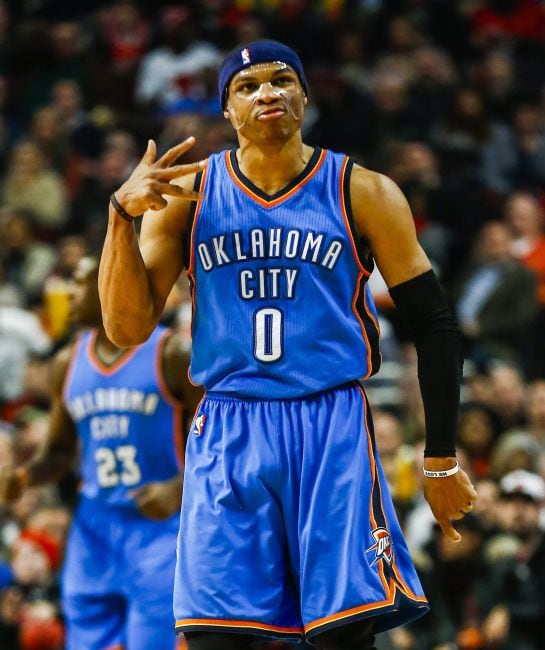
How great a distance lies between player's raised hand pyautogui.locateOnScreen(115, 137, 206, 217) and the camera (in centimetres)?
395

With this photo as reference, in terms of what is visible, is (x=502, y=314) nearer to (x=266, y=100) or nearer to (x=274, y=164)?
(x=274, y=164)

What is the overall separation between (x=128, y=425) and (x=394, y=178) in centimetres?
744

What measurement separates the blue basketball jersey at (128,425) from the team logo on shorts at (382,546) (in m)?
1.97

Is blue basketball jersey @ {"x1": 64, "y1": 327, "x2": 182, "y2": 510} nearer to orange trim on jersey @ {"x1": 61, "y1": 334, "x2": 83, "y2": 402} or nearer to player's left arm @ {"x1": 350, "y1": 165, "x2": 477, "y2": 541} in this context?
orange trim on jersey @ {"x1": 61, "y1": 334, "x2": 83, "y2": 402}

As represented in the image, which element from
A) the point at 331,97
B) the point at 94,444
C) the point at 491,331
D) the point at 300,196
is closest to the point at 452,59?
the point at 331,97

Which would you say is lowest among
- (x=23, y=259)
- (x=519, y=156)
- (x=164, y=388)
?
(x=164, y=388)

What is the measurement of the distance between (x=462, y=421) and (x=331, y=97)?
5160 mm

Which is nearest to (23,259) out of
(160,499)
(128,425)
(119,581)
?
(128,425)

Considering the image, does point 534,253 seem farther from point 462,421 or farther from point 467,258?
point 462,421

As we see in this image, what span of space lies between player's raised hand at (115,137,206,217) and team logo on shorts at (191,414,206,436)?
2.26ft

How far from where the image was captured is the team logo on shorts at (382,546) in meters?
4.04

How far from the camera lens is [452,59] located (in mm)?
15344

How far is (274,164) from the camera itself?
168 inches

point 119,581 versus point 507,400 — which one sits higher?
point 507,400
